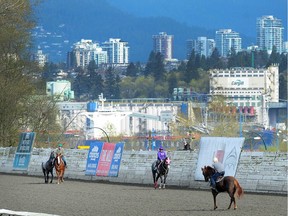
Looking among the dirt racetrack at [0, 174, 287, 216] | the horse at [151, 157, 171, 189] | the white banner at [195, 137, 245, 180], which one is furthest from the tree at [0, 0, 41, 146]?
the white banner at [195, 137, 245, 180]

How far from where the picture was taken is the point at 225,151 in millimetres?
35250

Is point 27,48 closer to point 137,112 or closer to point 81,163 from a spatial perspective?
point 81,163

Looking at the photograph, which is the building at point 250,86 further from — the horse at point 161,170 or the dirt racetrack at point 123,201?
the dirt racetrack at point 123,201

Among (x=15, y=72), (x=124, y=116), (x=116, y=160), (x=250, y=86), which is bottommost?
(x=116, y=160)

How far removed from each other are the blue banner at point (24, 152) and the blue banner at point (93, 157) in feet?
24.3

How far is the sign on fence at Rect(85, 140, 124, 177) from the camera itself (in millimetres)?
42094

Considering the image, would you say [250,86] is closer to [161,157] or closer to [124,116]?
[124,116]

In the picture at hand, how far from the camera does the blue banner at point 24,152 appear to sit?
5112cm

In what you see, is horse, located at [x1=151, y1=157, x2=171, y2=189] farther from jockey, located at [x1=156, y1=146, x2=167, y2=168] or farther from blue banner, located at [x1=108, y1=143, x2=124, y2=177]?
blue banner, located at [x1=108, y1=143, x2=124, y2=177]

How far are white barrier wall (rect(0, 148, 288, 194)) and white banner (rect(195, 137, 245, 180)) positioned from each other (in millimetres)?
207

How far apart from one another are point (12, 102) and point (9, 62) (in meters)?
2.35

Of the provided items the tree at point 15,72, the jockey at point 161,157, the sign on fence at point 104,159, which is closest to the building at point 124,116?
the tree at point 15,72

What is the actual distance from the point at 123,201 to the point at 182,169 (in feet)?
25.9

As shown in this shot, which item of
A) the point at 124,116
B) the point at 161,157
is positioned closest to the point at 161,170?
the point at 161,157
